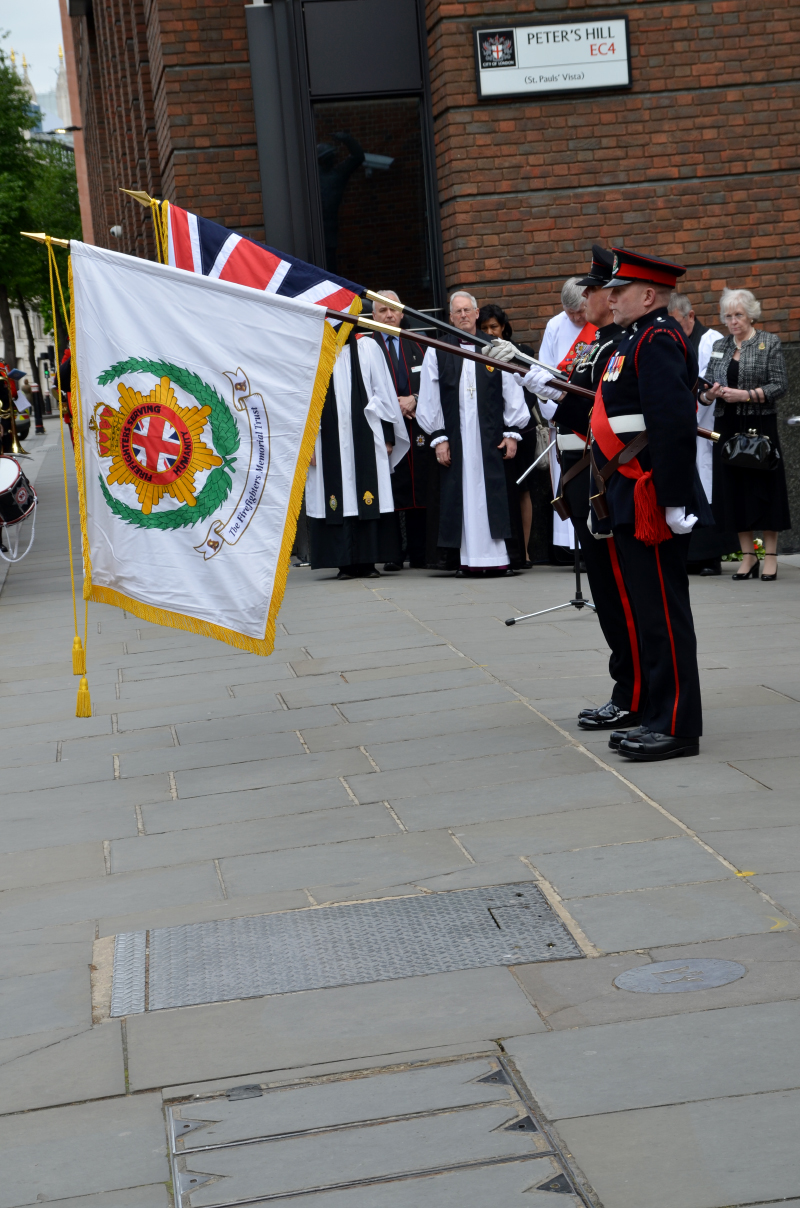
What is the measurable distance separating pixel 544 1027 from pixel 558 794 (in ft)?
6.60

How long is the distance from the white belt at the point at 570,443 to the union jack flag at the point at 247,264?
1.16 meters

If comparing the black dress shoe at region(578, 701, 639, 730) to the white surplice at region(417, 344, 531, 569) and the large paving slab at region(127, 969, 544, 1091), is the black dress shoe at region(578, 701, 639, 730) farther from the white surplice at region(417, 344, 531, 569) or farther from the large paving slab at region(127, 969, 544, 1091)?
the white surplice at region(417, 344, 531, 569)

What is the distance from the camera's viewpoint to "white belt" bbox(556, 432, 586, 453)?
6.92 metres

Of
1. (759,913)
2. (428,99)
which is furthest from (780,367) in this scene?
(759,913)

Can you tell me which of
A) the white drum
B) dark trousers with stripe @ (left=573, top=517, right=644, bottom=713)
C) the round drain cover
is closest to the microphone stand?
dark trousers with stripe @ (left=573, top=517, right=644, bottom=713)

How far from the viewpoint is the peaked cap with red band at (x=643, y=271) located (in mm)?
5738

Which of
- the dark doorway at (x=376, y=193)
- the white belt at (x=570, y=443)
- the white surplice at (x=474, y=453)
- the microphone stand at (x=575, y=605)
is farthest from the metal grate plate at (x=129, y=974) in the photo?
the dark doorway at (x=376, y=193)

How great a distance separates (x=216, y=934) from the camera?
14.1ft

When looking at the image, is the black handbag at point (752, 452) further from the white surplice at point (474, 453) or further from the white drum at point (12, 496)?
the white drum at point (12, 496)

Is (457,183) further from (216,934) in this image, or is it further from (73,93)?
(73,93)

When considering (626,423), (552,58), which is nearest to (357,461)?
(552,58)

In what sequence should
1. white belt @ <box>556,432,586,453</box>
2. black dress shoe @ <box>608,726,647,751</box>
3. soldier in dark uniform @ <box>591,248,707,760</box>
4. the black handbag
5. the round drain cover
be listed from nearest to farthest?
the round drain cover < soldier in dark uniform @ <box>591,248,707,760</box> < black dress shoe @ <box>608,726,647,751</box> < white belt @ <box>556,432,586,453</box> < the black handbag

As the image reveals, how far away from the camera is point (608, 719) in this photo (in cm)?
638

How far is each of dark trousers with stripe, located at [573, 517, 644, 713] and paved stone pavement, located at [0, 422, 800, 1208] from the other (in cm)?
34
